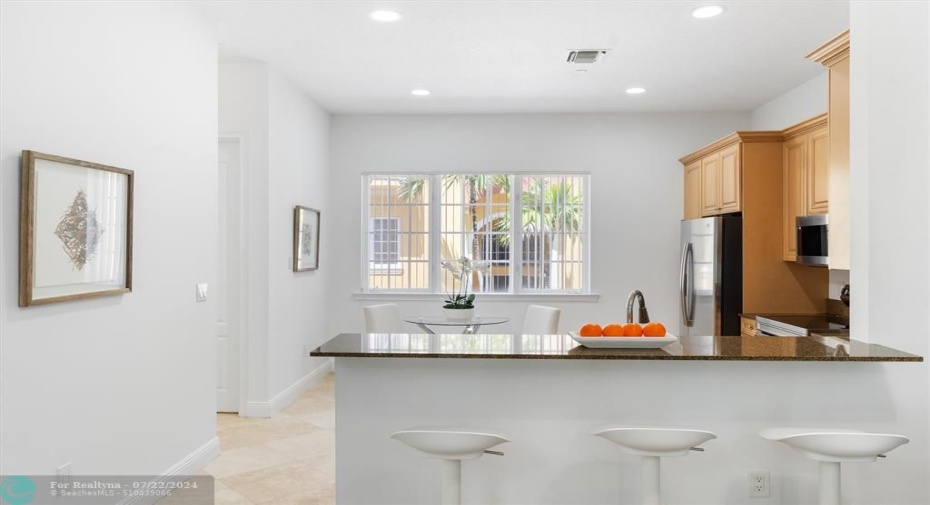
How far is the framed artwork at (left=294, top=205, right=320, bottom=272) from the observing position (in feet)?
17.3

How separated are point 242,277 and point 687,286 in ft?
11.6

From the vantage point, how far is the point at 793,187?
4641mm

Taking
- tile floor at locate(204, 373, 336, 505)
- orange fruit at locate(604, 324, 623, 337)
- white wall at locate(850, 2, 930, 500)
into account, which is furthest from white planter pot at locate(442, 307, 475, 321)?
white wall at locate(850, 2, 930, 500)

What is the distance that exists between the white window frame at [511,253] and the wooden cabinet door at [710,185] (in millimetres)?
1082

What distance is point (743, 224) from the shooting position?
4824mm

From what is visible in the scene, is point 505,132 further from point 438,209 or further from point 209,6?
point 209,6

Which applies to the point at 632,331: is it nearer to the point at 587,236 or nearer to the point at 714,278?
the point at 714,278

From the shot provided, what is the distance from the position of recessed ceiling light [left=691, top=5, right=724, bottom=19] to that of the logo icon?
375 cm

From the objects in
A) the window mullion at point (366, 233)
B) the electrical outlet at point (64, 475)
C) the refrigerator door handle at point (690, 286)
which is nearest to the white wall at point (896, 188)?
the refrigerator door handle at point (690, 286)

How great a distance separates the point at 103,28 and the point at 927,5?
3288mm

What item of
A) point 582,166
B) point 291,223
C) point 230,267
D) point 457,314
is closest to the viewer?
point 457,314

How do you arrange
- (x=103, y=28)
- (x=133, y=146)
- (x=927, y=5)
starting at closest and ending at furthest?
(x=927, y=5) → (x=103, y=28) → (x=133, y=146)

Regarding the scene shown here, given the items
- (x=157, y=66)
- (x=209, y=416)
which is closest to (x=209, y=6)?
(x=157, y=66)

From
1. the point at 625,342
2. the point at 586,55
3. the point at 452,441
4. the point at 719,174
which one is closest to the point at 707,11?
the point at 586,55
